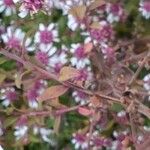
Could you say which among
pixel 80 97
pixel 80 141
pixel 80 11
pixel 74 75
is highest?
pixel 80 11

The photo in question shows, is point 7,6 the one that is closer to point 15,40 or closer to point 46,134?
point 15,40

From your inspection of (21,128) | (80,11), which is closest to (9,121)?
(21,128)

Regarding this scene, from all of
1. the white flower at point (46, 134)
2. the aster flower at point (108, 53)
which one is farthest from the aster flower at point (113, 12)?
the white flower at point (46, 134)

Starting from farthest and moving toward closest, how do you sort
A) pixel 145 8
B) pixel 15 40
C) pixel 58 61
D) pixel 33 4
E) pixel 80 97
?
pixel 145 8
pixel 80 97
pixel 58 61
pixel 15 40
pixel 33 4

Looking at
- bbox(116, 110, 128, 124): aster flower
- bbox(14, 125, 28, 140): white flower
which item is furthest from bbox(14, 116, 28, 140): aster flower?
bbox(116, 110, 128, 124): aster flower

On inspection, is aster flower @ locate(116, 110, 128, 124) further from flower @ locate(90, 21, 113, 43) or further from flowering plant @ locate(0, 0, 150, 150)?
flower @ locate(90, 21, 113, 43)

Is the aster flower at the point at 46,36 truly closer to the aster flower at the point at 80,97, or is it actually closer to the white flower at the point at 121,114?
the aster flower at the point at 80,97

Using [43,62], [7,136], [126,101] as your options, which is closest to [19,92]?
Result: [7,136]

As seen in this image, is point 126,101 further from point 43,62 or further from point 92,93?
point 43,62
